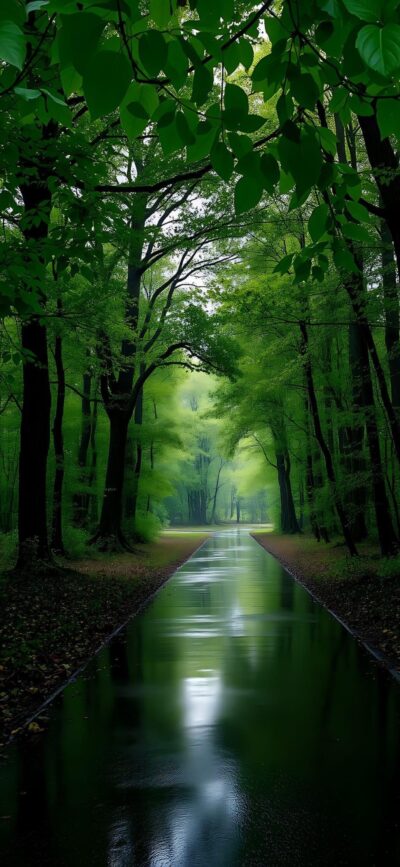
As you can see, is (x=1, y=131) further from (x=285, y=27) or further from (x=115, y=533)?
(x=115, y=533)

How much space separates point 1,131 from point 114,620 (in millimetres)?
7737

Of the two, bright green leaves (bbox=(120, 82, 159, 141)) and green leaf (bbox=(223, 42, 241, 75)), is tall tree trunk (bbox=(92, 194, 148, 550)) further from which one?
bright green leaves (bbox=(120, 82, 159, 141))

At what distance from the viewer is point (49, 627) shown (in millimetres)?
8977

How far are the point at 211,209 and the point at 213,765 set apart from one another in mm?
16381

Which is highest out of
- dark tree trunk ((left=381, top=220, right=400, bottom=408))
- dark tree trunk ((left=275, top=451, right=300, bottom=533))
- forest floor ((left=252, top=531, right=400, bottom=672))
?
dark tree trunk ((left=381, top=220, right=400, bottom=408))

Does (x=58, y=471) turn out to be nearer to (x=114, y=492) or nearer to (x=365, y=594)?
(x=114, y=492)

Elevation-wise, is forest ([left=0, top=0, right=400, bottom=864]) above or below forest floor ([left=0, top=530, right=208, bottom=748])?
above

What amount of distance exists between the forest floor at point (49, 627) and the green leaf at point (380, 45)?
524cm

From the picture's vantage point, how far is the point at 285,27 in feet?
6.75

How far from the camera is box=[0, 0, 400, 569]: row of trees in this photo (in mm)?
1873

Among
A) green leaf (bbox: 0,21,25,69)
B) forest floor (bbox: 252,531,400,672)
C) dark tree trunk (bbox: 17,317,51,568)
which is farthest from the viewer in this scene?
dark tree trunk (bbox: 17,317,51,568)

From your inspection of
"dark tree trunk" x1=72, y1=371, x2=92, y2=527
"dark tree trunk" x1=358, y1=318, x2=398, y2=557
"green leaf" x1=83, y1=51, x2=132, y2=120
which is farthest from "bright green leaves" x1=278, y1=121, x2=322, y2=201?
"dark tree trunk" x1=72, y1=371, x2=92, y2=527

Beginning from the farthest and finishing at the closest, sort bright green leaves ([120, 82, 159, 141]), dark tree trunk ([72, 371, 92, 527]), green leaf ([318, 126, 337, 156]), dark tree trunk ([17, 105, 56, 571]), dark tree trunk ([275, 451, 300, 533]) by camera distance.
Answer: dark tree trunk ([275, 451, 300, 533]), dark tree trunk ([72, 371, 92, 527]), dark tree trunk ([17, 105, 56, 571]), green leaf ([318, 126, 337, 156]), bright green leaves ([120, 82, 159, 141])

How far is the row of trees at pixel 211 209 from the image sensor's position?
1873 mm
